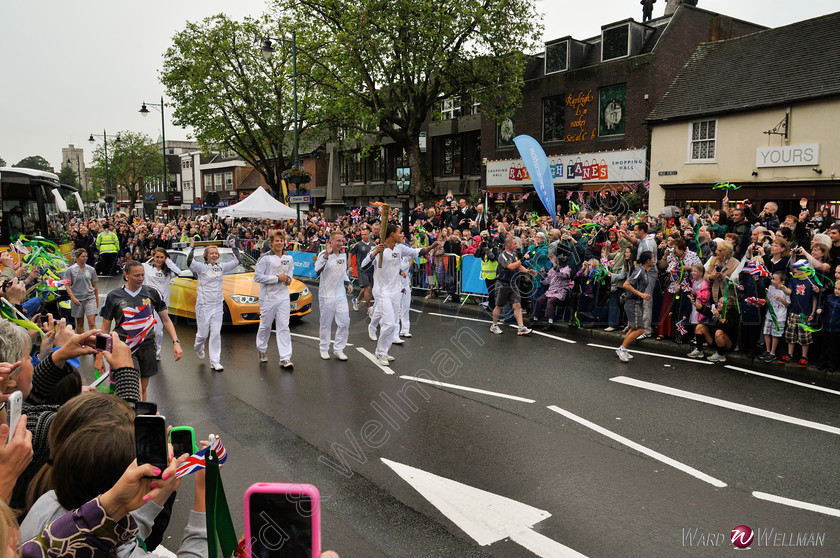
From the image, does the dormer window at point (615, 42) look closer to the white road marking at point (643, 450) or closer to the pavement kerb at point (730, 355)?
the pavement kerb at point (730, 355)

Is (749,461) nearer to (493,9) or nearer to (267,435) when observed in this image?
(267,435)

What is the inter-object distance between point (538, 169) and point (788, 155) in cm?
1074

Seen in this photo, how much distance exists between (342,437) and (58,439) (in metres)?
3.89

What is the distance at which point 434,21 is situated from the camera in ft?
72.3

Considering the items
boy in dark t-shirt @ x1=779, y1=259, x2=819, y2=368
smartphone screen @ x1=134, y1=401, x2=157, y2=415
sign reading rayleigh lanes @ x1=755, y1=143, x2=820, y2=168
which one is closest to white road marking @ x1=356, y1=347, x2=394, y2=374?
boy in dark t-shirt @ x1=779, y1=259, x2=819, y2=368

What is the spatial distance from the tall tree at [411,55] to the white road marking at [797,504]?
790 inches

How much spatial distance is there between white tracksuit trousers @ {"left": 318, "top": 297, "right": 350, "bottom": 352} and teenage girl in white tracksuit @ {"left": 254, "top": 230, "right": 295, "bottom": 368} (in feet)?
1.86

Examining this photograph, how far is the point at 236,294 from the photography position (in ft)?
38.6

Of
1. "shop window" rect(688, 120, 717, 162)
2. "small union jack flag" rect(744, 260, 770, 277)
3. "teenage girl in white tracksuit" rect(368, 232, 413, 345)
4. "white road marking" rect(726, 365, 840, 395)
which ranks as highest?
"shop window" rect(688, 120, 717, 162)

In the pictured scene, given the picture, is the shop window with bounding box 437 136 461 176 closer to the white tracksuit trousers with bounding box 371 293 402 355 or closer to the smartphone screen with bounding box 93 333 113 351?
the white tracksuit trousers with bounding box 371 293 402 355

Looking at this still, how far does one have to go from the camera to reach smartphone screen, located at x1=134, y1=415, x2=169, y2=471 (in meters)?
2.01

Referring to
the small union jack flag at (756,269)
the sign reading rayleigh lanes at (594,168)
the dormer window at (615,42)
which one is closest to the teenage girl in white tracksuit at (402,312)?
the small union jack flag at (756,269)

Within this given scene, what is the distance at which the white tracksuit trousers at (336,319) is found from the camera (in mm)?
9258

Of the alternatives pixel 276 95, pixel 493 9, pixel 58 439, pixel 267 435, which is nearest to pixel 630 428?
pixel 267 435
